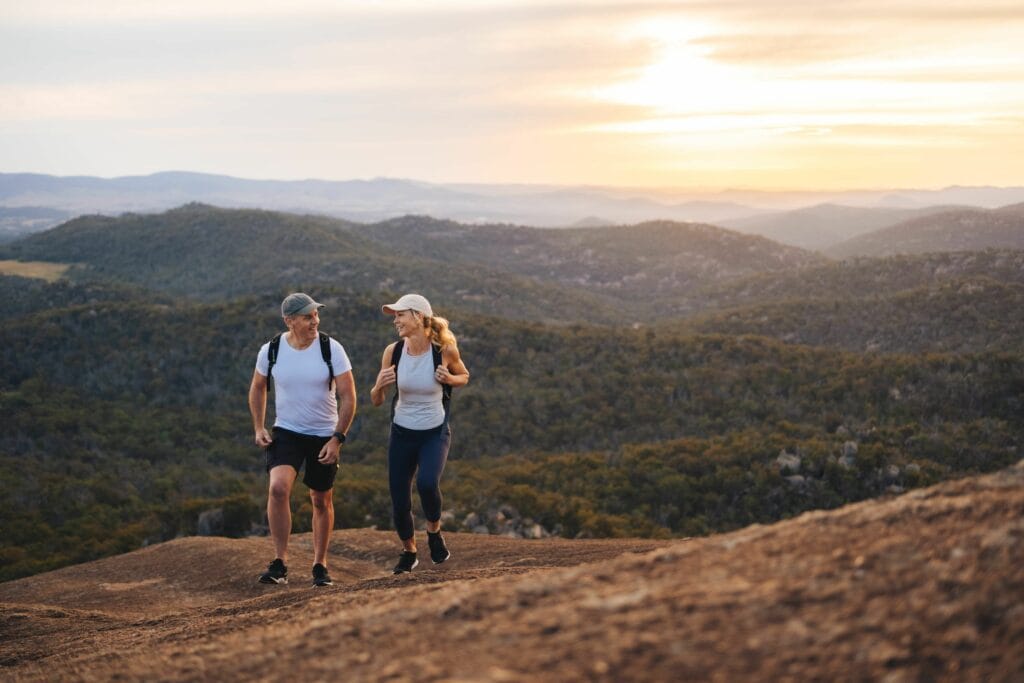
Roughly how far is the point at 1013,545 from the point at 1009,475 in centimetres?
114

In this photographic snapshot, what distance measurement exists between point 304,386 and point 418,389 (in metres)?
0.97

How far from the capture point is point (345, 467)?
19391 millimetres

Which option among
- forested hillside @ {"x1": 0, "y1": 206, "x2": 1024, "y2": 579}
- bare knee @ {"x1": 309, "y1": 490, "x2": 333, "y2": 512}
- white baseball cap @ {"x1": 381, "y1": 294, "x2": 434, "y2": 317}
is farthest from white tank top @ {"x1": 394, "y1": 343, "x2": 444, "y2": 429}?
forested hillside @ {"x1": 0, "y1": 206, "x2": 1024, "y2": 579}

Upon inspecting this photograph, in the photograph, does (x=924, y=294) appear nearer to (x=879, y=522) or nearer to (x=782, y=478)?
(x=782, y=478)

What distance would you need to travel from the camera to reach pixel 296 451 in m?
6.45

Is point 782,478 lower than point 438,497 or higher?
lower

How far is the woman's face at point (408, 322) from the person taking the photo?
20.4ft

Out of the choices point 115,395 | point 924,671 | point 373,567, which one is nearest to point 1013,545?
point 924,671

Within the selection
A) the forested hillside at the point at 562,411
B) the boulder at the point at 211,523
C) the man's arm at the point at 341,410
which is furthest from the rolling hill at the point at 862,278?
the man's arm at the point at 341,410

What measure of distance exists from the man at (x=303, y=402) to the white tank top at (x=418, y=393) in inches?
18.1

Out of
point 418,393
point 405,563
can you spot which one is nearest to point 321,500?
point 405,563

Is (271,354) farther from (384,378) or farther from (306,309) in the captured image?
(384,378)

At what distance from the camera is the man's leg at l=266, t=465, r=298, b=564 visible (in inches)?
252

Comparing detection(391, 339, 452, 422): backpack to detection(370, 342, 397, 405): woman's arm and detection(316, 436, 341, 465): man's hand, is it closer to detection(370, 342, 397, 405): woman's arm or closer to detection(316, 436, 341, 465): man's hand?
detection(370, 342, 397, 405): woman's arm
